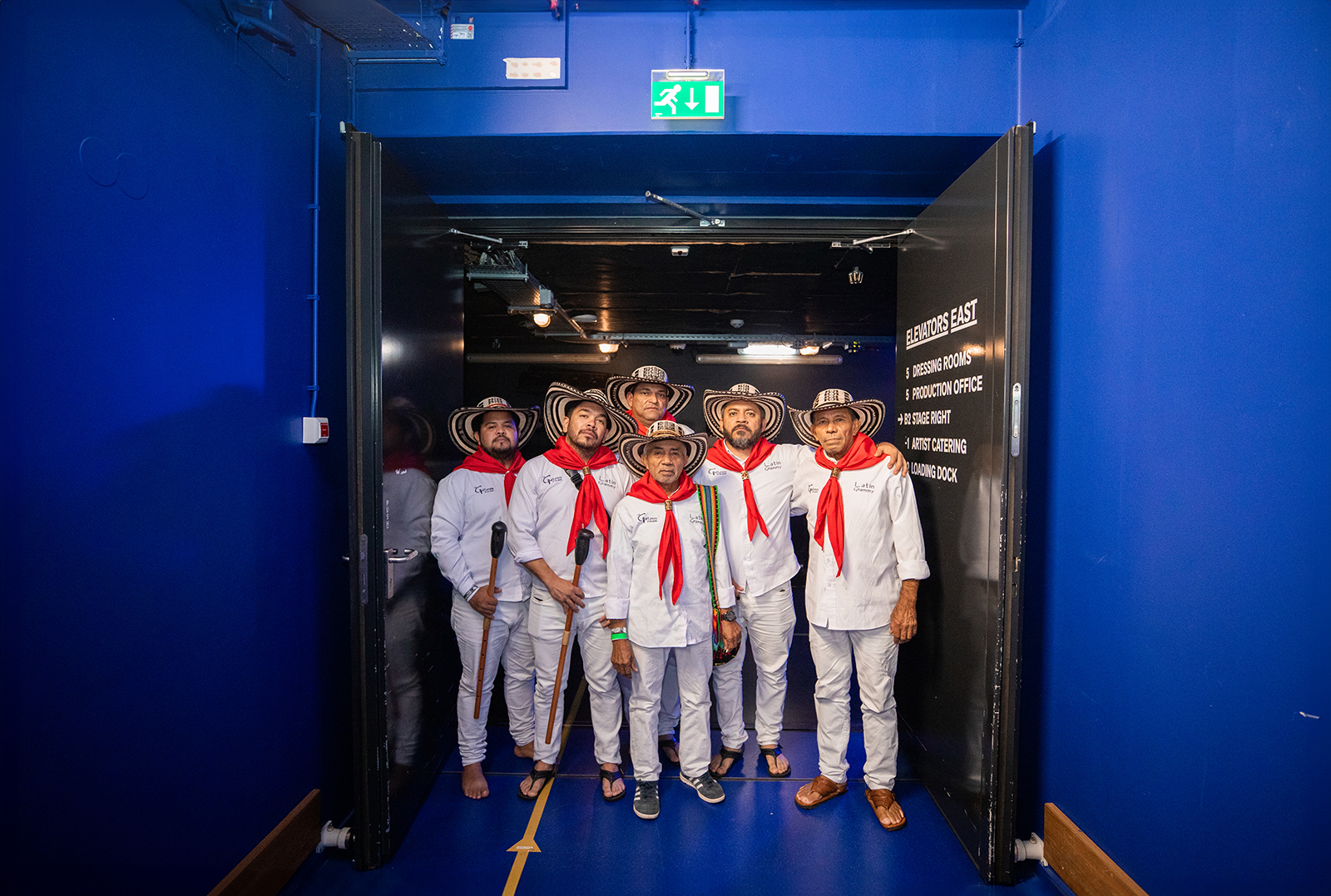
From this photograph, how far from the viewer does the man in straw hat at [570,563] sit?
327 centimetres

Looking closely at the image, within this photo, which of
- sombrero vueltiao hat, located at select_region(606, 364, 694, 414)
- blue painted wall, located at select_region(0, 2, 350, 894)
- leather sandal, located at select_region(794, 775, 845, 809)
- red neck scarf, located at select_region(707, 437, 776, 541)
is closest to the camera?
blue painted wall, located at select_region(0, 2, 350, 894)

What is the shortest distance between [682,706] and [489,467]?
1612 millimetres

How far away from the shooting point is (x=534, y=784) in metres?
3.28

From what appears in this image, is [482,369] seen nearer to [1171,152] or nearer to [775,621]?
[775,621]

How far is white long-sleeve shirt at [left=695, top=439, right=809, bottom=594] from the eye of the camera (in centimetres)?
339

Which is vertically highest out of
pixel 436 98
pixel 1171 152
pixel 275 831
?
pixel 436 98

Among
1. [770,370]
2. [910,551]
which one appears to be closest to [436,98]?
[910,551]

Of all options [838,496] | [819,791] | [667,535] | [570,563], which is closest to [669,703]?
[819,791]

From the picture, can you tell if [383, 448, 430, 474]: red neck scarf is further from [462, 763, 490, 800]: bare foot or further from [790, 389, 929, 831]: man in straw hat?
[790, 389, 929, 831]: man in straw hat

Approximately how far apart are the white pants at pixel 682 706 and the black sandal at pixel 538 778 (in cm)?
51

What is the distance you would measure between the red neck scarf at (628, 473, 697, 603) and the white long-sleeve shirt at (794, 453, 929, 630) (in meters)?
0.70

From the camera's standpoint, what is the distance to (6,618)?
5.04 feet

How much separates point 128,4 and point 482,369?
10.6m

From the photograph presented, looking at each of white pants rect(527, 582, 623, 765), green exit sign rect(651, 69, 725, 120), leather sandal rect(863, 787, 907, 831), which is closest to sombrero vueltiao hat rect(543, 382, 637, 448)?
white pants rect(527, 582, 623, 765)
